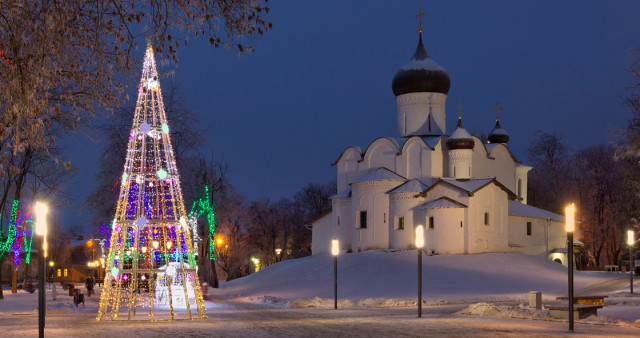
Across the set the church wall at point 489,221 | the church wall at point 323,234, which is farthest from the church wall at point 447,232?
the church wall at point 323,234

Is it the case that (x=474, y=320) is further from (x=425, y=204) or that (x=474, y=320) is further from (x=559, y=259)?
(x=559, y=259)

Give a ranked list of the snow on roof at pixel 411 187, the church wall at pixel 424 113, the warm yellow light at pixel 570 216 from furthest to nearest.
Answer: the church wall at pixel 424 113 → the snow on roof at pixel 411 187 → the warm yellow light at pixel 570 216

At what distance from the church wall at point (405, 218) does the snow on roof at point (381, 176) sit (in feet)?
3.94

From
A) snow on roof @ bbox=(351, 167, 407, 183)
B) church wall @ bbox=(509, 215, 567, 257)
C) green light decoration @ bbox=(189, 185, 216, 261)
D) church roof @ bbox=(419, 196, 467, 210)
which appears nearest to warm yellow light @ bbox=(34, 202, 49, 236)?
green light decoration @ bbox=(189, 185, 216, 261)

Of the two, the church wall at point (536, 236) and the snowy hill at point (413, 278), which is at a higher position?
the church wall at point (536, 236)

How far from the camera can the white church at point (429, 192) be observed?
149 ft

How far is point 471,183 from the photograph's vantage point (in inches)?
1857

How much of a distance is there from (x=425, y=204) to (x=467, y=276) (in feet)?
30.6

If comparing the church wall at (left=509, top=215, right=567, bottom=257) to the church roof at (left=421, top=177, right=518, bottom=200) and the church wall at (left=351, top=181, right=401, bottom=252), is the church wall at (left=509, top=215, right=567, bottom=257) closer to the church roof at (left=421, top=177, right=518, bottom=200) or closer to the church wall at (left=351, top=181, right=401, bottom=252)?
the church roof at (left=421, top=177, right=518, bottom=200)

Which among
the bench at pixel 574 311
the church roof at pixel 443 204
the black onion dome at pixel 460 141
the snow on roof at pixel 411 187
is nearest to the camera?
the bench at pixel 574 311

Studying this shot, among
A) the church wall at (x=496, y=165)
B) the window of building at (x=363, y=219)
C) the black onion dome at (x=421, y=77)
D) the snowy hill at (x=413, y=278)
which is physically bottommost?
the snowy hill at (x=413, y=278)

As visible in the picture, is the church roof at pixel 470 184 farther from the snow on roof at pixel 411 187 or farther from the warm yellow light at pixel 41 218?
the warm yellow light at pixel 41 218

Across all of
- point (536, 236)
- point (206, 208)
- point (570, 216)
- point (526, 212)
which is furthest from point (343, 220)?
point (570, 216)

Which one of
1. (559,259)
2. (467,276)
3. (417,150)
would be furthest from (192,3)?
(559,259)
